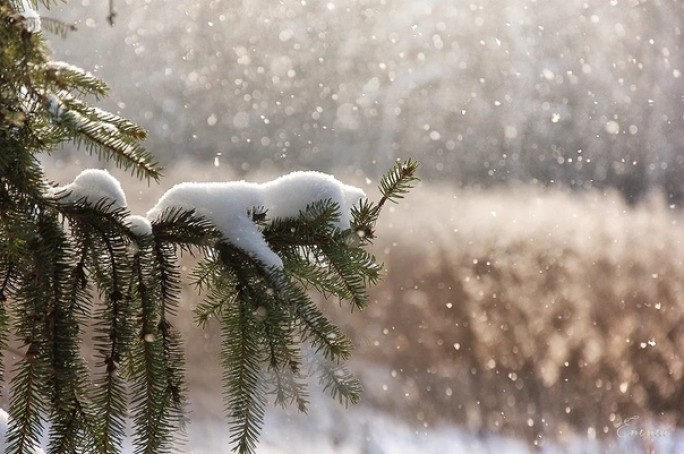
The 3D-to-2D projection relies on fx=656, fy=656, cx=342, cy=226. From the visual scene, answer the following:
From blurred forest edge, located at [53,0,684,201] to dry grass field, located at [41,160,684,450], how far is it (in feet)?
0.62

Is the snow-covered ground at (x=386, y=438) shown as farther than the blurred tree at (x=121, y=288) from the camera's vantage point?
Yes

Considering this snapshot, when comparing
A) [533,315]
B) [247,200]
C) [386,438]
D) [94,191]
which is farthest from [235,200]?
[533,315]

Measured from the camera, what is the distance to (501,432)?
3.40 metres

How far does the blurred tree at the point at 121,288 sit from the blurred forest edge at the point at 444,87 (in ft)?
8.10

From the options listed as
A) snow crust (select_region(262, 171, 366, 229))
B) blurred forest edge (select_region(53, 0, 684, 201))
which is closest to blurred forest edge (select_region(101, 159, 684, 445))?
blurred forest edge (select_region(53, 0, 684, 201))

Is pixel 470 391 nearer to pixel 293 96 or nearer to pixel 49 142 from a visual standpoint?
pixel 293 96

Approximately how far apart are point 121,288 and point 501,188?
9.78ft

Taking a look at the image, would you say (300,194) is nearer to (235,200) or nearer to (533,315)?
(235,200)

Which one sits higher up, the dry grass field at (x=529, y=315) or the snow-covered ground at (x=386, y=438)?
the dry grass field at (x=529, y=315)

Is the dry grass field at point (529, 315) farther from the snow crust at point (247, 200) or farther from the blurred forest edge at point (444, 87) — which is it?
the snow crust at point (247, 200)

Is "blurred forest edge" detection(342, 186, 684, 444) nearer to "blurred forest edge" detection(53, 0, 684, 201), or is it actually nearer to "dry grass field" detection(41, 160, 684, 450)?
"dry grass field" detection(41, 160, 684, 450)

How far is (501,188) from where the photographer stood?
11.0 feet

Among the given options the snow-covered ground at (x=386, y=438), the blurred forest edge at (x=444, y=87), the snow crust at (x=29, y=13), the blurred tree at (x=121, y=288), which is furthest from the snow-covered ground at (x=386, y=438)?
the snow crust at (x=29, y=13)

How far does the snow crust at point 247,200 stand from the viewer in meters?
0.55
